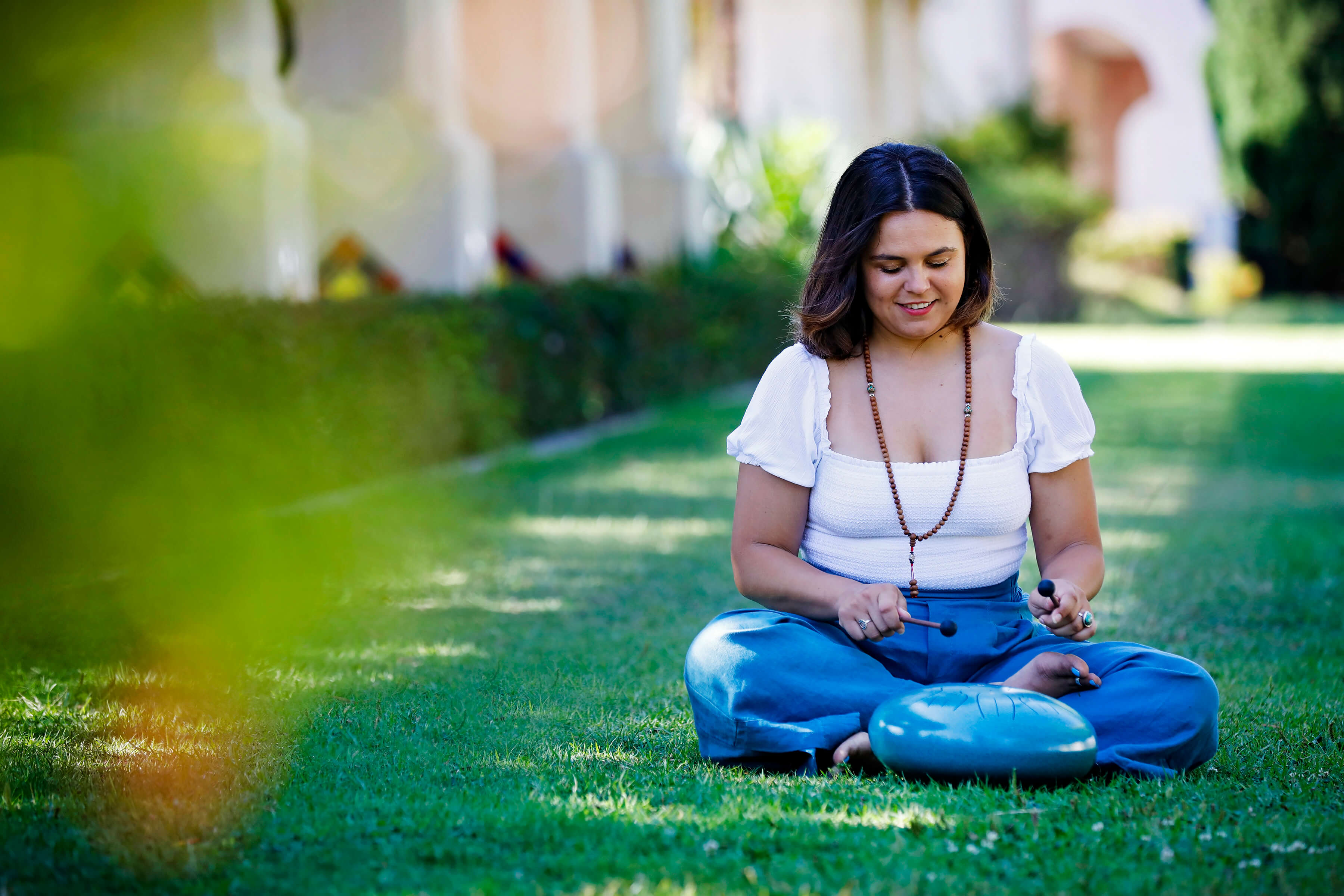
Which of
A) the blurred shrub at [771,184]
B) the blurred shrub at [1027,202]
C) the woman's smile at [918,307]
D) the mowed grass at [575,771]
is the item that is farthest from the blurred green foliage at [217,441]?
the blurred shrub at [1027,202]

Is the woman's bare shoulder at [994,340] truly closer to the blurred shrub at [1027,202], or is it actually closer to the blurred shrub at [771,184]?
the blurred shrub at [771,184]

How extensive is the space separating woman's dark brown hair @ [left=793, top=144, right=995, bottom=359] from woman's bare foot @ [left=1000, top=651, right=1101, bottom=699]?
84 cm

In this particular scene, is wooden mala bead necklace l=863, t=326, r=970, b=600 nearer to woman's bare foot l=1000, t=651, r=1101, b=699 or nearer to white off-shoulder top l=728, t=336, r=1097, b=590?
white off-shoulder top l=728, t=336, r=1097, b=590

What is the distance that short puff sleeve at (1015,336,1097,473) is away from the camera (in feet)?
11.5

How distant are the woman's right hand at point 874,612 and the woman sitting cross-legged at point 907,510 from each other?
16mm

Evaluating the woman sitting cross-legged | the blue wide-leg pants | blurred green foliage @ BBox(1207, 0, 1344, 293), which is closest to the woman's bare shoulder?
the woman sitting cross-legged

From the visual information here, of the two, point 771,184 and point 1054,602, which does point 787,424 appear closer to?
point 1054,602

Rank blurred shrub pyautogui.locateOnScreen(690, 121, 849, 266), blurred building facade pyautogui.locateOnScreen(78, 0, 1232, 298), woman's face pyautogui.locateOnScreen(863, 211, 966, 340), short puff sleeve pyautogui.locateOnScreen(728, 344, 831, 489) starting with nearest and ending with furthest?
woman's face pyautogui.locateOnScreen(863, 211, 966, 340), short puff sleeve pyautogui.locateOnScreen(728, 344, 831, 489), blurred building facade pyautogui.locateOnScreen(78, 0, 1232, 298), blurred shrub pyautogui.locateOnScreen(690, 121, 849, 266)

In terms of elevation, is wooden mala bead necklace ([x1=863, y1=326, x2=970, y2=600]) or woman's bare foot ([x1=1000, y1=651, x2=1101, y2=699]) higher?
wooden mala bead necklace ([x1=863, y1=326, x2=970, y2=600])

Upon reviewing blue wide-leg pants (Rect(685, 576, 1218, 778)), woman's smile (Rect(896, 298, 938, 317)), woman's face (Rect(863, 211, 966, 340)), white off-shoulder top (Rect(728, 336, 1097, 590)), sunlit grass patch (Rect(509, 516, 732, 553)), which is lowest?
sunlit grass patch (Rect(509, 516, 732, 553))

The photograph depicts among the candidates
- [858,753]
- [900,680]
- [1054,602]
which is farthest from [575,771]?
[1054,602]

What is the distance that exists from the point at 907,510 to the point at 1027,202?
24.2m

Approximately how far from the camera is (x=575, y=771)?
11.0ft

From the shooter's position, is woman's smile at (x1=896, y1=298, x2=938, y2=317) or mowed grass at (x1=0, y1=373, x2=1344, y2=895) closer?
mowed grass at (x1=0, y1=373, x2=1344, y2=895)
